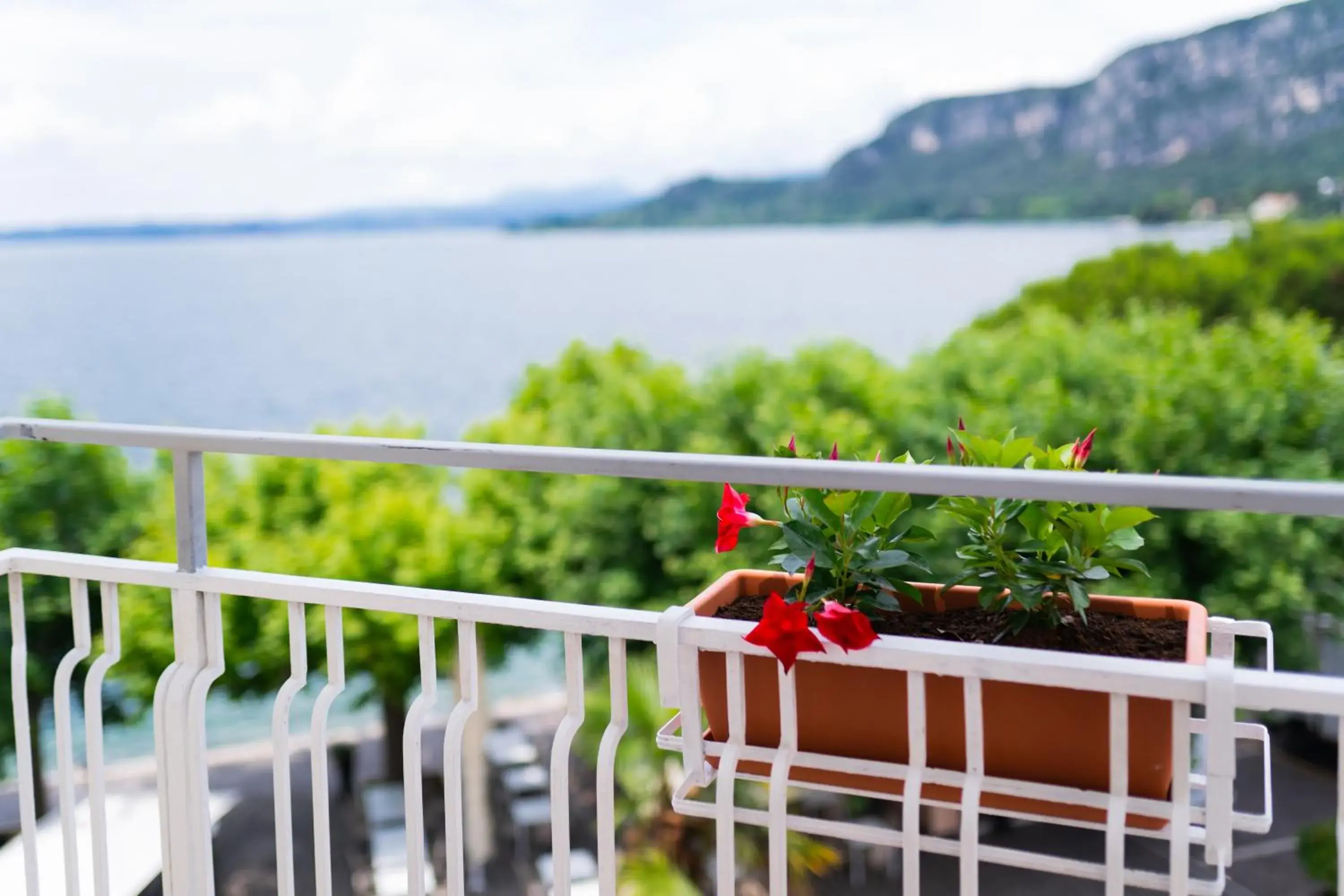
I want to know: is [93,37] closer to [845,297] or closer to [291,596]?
[845,297]

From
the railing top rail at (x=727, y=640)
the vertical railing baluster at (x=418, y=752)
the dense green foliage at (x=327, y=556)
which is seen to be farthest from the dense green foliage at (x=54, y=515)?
the vertical railing baluster at (x=418, y=752)

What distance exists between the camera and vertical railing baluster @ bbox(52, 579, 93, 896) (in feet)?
5.66

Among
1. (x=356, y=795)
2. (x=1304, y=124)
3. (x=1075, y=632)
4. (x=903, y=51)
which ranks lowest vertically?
(x=356, y=795)

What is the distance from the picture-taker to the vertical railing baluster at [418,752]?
1.49 metres

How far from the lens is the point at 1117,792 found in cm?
118

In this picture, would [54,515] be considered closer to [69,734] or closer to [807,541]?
[69,734]

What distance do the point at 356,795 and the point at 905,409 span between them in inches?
406

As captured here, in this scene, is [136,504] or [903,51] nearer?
[136,504]

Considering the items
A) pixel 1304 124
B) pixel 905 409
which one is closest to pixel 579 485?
pixel 905 409

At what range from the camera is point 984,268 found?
36.8 m

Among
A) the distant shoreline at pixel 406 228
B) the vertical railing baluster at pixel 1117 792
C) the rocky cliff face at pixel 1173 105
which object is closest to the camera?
the vertical railing baluster at pixel 1117 792

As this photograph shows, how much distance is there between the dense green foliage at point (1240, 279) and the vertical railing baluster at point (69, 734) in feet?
54.8

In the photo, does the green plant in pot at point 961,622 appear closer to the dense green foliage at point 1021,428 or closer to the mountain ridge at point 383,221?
the dense green foliage at point 1021,428

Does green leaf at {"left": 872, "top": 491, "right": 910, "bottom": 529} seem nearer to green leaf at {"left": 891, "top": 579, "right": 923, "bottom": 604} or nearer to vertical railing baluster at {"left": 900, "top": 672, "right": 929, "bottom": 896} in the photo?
green leaf at {"left": 891, "top": 579, "right": 923, "bottom": 604}
